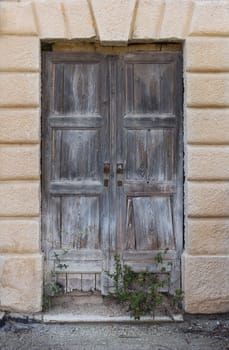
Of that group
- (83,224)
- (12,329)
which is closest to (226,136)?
(83,224)

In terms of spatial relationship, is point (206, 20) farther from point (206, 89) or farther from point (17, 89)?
point (17, 89)

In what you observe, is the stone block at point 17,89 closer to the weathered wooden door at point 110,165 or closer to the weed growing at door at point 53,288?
the weathered wooden door at point 110,165

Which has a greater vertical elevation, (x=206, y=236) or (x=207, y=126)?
(x=207, y=126)

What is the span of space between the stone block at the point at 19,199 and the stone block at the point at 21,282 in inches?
15.7

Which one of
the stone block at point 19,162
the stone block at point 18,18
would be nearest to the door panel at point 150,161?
the stone block at point 19,162

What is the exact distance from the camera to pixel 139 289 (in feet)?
15.3

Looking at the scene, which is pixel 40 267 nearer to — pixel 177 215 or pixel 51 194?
pixel 51 194

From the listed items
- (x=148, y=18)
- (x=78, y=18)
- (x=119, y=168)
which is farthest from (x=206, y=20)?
(x=119, y=168)

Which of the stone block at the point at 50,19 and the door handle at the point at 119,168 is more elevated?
the stone block at the point at 50,19

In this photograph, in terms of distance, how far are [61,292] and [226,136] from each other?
2.12 m

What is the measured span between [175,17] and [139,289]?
253 centimetres

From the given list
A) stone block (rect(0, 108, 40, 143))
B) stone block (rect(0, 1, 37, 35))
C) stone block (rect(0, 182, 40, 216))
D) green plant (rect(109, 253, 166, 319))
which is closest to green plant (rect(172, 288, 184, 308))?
green plant (rect(109, 253, 166, 319))

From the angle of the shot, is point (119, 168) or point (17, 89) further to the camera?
point (119, 168)

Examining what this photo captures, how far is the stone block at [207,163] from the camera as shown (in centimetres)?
452
